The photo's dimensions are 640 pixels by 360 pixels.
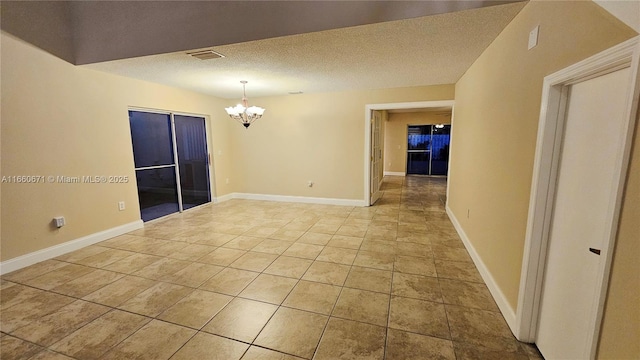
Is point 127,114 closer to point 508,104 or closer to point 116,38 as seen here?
point 116,38

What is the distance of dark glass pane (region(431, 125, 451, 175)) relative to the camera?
959 cm

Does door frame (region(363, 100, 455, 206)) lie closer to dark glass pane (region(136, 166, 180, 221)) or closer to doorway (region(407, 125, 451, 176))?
dark glass pane (region(136, 166, 180, 221))

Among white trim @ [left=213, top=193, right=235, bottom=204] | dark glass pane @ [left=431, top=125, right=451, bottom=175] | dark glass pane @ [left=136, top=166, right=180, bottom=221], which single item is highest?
dark glass pane @ [left=431, top=125, right=451, bottom=175]

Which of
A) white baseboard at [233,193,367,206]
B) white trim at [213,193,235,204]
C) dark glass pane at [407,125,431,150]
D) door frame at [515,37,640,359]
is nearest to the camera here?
door frame at [515,37,640,359]

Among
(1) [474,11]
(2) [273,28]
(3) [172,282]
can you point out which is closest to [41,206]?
(3) [172,282]

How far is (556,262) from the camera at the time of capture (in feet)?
5.34

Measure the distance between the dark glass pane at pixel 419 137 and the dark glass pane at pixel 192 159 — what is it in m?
7.43

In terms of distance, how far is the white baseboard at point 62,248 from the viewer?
9.68 ft

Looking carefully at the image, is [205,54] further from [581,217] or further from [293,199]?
[293,199]

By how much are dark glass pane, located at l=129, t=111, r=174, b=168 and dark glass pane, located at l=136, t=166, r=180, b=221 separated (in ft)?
0.60

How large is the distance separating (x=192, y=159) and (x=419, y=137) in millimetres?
8005

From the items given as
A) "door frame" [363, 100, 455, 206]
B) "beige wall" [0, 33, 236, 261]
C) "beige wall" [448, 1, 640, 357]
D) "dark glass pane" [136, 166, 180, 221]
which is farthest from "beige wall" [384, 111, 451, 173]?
"beige wall" [0, 33, 236, 261]

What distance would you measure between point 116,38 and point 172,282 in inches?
116

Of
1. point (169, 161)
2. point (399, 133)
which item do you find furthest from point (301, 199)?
point (399, 133)
